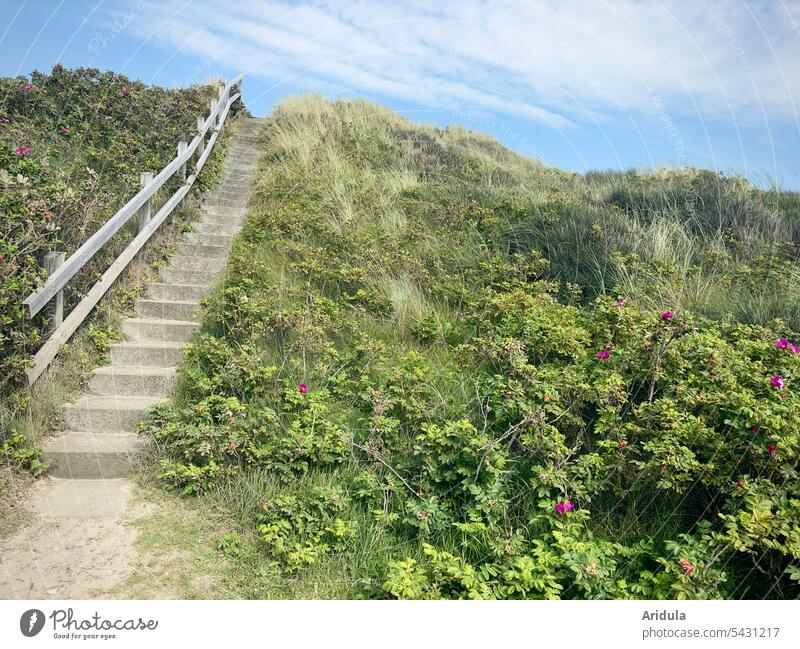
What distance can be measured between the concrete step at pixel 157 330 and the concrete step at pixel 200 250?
2.21m

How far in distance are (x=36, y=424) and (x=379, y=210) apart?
21.4ft

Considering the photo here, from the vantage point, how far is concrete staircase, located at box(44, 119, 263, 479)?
518cm

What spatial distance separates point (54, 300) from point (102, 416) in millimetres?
1372

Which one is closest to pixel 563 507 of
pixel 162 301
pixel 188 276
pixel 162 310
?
pixel 162 310

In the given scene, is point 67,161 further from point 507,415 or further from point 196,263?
point 507,415

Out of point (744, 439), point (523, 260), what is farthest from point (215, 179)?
point (744, 439)

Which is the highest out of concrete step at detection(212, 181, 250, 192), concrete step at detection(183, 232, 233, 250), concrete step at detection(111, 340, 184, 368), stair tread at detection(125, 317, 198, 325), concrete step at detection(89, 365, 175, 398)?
concrete step at detection(212, 181, 250, 192)

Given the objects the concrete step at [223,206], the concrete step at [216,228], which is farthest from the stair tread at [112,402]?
the concrete step at [223,206]

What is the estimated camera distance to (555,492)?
4141mm

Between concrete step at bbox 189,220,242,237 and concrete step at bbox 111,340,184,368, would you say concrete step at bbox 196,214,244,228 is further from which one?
concrete step at bbox 111,340,184,368

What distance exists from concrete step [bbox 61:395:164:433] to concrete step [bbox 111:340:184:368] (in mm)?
923

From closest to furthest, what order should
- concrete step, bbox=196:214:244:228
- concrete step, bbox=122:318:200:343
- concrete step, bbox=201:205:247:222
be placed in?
concrete step, bbox=122:318:200:343
concrete step, bbox=196:214:244:228
concrete step, bbox=201:205:247:222

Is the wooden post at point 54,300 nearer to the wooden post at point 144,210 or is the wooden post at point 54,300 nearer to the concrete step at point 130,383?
the concrete step at point 130,383

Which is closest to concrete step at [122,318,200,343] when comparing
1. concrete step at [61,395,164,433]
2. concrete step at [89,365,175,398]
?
concrete step at [89,365,175,398]
